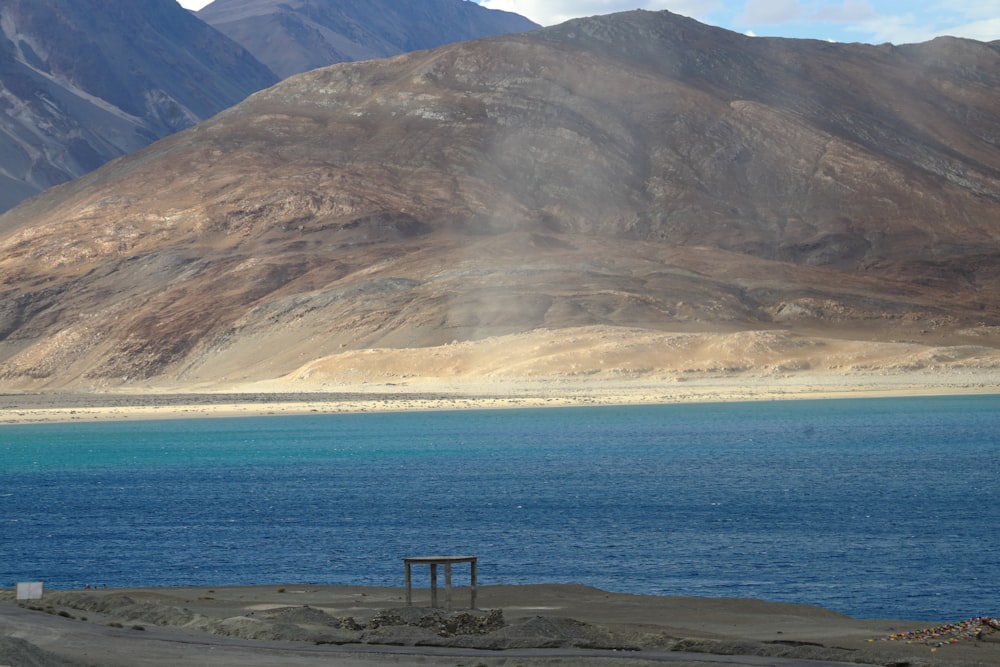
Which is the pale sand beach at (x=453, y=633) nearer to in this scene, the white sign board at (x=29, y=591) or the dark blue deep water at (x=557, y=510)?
the white sign board at (x=29, y=591)

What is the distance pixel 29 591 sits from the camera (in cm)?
2944

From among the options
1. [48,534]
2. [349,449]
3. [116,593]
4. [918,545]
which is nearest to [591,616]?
[116,593]

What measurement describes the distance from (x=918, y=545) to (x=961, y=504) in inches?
407

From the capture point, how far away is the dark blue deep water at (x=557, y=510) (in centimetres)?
3572

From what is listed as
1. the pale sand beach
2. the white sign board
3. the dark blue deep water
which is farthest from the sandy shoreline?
the pale sand beach

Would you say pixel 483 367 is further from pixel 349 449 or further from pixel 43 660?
pixel 43 660

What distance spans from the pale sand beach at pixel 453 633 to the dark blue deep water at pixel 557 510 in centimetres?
394

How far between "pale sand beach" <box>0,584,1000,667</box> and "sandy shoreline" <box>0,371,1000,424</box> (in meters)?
96.2

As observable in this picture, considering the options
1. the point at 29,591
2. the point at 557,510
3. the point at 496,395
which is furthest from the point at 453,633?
the point at 496,395

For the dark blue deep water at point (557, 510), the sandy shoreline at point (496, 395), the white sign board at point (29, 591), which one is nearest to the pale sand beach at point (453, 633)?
the white sign board at point (29, 591)

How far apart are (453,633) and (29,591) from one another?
9.33 meters

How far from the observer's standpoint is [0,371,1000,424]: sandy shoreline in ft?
Answer: 418

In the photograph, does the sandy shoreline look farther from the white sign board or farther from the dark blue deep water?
the white sign board

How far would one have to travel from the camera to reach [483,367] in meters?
144
